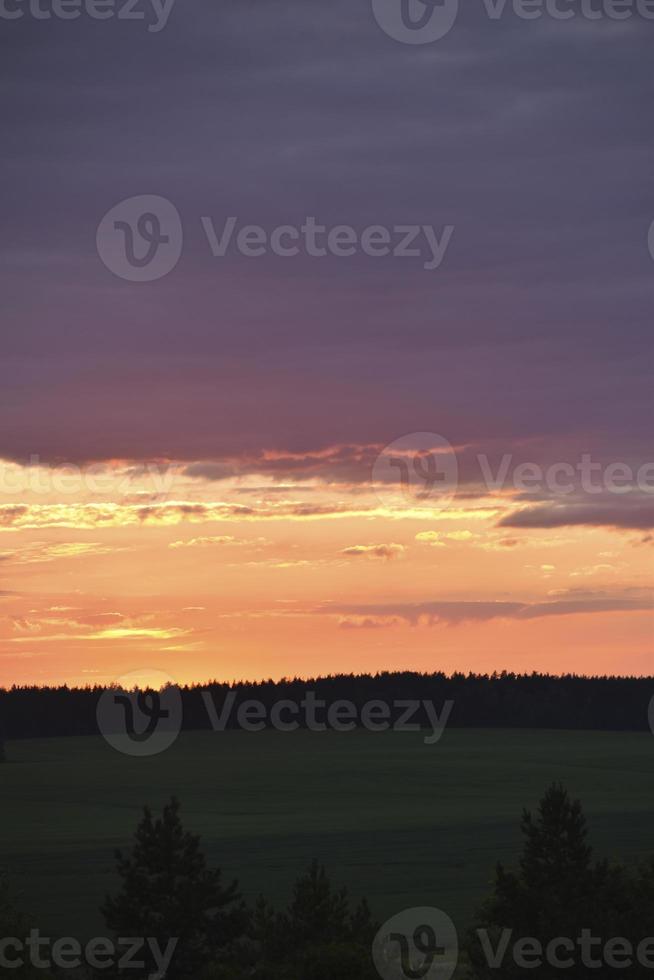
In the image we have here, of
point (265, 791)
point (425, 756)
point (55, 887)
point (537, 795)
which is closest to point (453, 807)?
point (537, 795)

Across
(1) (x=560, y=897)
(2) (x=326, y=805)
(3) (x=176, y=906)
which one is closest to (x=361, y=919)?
(1) (x=560, y=897)

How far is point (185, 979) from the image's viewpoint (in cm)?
3778

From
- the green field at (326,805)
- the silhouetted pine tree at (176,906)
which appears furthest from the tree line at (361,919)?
Result: the green field at (326,805)

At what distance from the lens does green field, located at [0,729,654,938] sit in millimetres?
85188

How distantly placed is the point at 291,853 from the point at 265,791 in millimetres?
39245

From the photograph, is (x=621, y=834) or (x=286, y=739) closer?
(x=621, y=834)

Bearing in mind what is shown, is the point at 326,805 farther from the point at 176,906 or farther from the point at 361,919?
the point at 176,906

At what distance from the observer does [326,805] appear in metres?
126

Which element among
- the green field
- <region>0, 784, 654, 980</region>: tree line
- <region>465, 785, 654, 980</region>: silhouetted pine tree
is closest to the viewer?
<region>0, 784, 654, 980</region>: tree line

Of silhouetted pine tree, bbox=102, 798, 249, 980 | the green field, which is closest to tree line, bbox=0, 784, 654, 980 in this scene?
silhouetted pine tree, bbox=102, 798, 249, 980

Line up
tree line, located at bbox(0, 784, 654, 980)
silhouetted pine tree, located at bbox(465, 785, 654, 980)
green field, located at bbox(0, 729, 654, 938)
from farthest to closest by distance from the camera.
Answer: green field, located at bbox(0, 729, 654, 938) < silhouetted pine tree, located at bbox(465, 785, 654, 980) < tree line, located at bbox(0, 784, 654, 980)

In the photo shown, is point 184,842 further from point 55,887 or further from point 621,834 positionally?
point 621,834

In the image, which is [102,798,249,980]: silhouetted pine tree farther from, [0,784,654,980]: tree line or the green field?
the green field

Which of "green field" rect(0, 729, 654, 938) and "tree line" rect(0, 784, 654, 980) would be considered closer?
"tree line" rect(0, 784, 654, 980)
